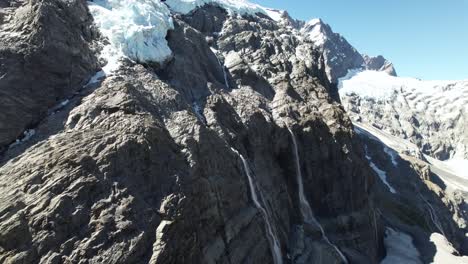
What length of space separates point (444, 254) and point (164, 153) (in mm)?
47633

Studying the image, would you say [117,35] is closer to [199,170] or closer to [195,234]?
[199,170]

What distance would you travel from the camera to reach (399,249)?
212 ft

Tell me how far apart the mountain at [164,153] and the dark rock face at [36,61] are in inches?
3.6

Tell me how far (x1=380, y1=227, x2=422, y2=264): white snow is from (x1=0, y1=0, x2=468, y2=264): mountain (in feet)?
1.29

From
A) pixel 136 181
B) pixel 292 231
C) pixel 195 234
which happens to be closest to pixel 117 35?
pixel 136 181

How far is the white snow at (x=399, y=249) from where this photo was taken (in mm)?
59750

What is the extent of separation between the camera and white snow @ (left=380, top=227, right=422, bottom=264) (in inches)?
2352

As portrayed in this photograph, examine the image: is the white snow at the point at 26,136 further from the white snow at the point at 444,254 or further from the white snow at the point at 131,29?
the white snow at the point at 444,254

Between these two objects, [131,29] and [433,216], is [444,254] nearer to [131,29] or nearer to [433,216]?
[131,29]

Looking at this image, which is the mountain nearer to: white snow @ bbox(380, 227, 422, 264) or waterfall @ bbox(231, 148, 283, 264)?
waterfall @ bbox(231, 148, 283, 264)

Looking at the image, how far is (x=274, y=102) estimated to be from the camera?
5900cm

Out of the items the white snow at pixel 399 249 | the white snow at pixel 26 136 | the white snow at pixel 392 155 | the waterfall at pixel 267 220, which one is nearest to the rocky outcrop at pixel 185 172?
the white snow at pixel 26 136

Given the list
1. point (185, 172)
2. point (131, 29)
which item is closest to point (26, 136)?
point (185, 172)

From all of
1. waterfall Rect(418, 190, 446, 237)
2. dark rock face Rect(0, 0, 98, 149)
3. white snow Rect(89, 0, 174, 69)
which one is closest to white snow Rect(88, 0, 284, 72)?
white snow Rect(89, 0, 174, 69)
